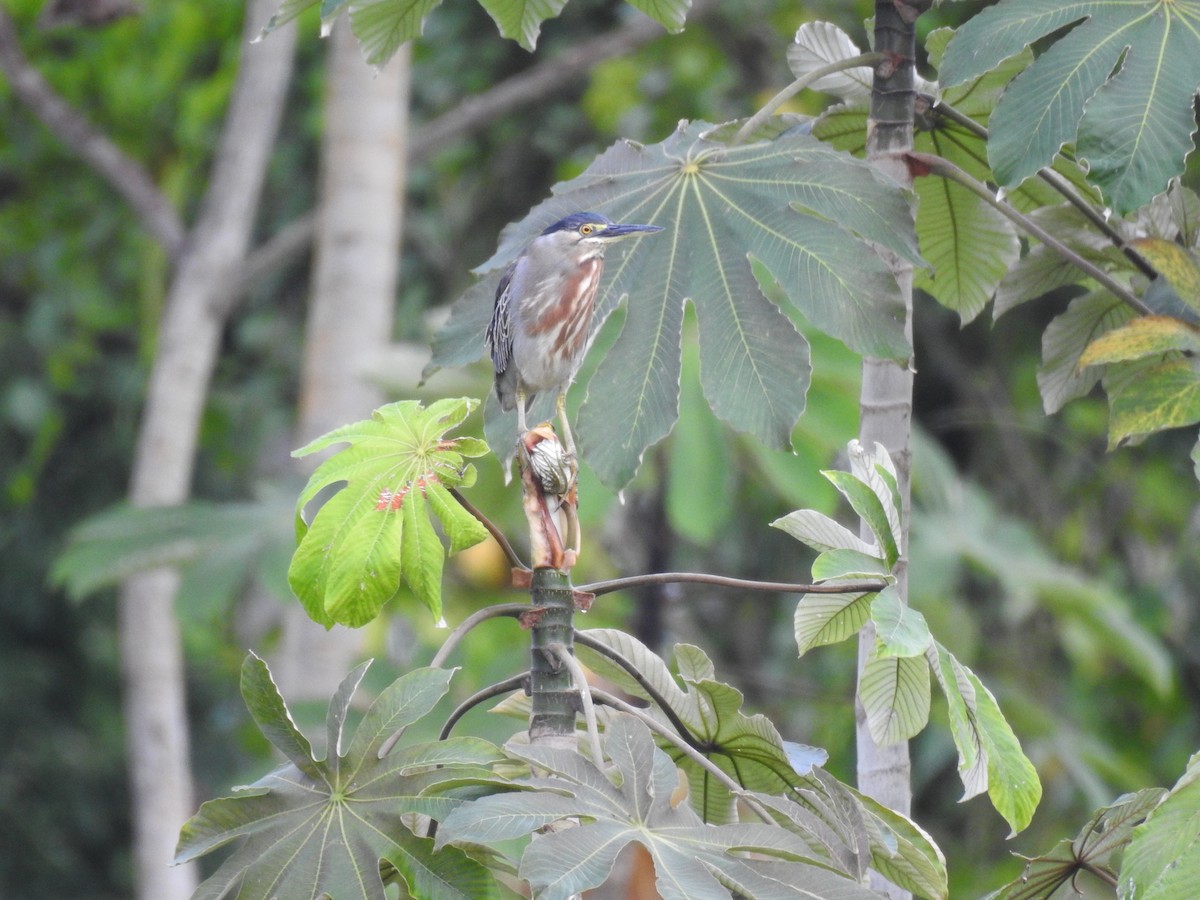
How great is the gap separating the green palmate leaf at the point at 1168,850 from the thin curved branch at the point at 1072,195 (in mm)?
557

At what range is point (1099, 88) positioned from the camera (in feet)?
4.02

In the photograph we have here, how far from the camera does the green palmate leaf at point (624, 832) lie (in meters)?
0.99

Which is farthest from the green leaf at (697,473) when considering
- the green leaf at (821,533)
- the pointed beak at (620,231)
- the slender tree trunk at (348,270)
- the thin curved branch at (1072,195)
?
the green leaf at (821,533)

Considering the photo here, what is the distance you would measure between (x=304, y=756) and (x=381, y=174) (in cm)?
285

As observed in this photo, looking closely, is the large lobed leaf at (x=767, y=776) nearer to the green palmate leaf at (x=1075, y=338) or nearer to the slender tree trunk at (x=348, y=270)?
the green palmate leaf at (x=1075, y=338)

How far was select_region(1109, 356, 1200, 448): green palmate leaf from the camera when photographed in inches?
52.6

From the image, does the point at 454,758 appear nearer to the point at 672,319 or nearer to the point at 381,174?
the point at 672,319

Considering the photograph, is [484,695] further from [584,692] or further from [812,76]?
[812,76]

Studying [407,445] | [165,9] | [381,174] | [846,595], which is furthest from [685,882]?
[165,9]

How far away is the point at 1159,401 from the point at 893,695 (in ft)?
1.27

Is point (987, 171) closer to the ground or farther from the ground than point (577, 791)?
farther from the ground

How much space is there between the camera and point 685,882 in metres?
0.99

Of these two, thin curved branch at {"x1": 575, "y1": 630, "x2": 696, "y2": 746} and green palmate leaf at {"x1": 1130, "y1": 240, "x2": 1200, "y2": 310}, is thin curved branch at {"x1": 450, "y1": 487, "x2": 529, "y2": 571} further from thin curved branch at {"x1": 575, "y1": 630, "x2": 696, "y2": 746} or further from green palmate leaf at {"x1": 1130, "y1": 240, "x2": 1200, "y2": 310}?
green palmate leaf at {"x1": 1130, "y1": 240, "x2": 1200, "y2": 310}

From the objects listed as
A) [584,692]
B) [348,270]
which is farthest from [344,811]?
[348,270]
